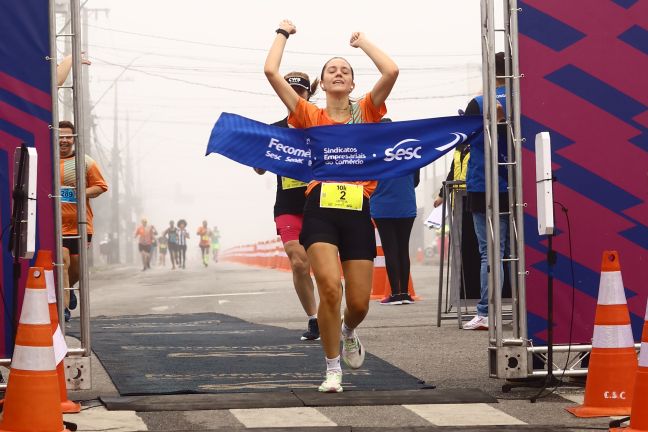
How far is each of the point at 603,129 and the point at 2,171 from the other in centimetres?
351

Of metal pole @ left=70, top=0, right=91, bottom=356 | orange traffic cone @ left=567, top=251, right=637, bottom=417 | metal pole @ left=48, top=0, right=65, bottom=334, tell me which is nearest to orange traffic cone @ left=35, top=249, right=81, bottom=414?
metal pole @ left=48, top=0, right=65, bottom=334

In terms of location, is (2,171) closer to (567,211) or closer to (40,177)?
(40,177)

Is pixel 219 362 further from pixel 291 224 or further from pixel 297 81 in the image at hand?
pixel 297 81

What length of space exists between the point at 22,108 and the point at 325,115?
6.06ft

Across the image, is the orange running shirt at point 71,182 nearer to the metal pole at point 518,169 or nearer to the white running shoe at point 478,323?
the white running shoe at point 478,323

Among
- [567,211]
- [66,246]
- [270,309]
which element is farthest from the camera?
[270,309]

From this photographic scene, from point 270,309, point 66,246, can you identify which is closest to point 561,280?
point 66,246

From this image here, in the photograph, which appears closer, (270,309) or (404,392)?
(404,392)

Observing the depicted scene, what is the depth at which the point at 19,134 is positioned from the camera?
711 cm

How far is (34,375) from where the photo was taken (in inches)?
235

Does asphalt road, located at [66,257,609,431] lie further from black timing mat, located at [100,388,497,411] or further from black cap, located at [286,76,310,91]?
black cap, located at [286,76,310,91]

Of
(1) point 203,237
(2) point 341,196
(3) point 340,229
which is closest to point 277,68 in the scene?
(2) point 341,196

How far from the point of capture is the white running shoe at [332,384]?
7410mm

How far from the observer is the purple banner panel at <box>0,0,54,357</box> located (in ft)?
23.2
